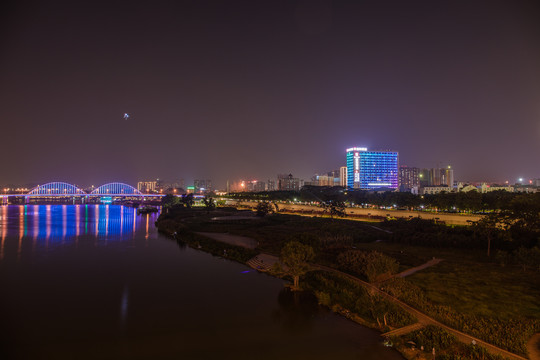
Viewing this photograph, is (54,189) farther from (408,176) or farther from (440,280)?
(408,176)

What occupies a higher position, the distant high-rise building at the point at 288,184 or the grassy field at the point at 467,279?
the distant high-rise building at the point at 288,184

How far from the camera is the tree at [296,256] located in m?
A: 17.6

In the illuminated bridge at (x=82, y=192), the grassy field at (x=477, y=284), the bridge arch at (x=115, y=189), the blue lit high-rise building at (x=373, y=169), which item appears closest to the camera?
the grassy field at (x=477, y=284)

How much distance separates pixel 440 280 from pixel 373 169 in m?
106

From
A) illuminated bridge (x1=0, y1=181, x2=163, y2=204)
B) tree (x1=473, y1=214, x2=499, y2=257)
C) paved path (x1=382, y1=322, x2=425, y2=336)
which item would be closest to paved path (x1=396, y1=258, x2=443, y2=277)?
tree (x1=473, y1=214, x2=499, y2=257)

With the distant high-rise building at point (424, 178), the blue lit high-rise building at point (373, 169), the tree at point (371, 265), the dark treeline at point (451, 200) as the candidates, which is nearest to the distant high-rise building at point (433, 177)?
the distant high-rise building at point (424, 178)

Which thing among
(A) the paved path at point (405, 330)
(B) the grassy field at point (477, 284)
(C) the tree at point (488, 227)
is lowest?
(A) the paved path at point (405, 330)

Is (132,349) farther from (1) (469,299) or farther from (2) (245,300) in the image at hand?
(1) (469,299)

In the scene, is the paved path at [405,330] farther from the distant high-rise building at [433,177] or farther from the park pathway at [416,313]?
the distant high-rise building at [433,177]

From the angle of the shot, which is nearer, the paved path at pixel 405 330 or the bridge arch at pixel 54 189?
the paved path at pixel 405 330

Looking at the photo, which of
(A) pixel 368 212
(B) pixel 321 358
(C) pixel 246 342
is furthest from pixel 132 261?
(A) pixel 368 212

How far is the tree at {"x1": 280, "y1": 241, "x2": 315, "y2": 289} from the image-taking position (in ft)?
57.7

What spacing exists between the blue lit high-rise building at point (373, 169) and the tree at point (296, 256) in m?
103

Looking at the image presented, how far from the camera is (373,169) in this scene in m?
118
